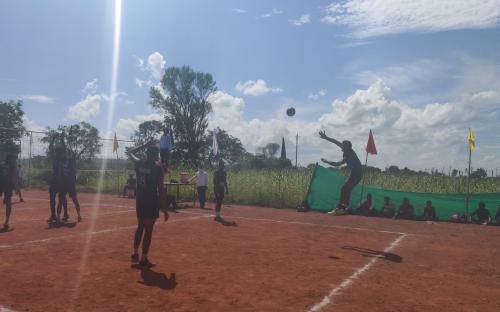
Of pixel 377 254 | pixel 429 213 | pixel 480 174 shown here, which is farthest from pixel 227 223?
pixel 480 174

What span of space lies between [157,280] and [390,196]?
44.9ft

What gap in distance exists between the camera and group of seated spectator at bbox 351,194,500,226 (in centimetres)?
1600

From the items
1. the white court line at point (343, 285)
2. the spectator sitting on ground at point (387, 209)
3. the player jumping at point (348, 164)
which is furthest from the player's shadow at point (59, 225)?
the spectator sitting on ground at point (387, 209)

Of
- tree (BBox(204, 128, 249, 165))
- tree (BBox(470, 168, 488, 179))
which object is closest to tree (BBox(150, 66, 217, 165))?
tree (BBox(204, 128, 249, 165))

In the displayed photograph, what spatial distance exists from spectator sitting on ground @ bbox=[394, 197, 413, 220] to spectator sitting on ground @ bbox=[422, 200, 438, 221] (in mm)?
518

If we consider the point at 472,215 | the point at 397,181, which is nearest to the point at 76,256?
the point at 472,215

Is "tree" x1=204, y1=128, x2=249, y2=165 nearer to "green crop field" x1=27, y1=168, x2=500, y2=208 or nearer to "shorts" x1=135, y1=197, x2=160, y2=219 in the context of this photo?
"green crop field" x1=27, y1=168, x2=500, y2=208

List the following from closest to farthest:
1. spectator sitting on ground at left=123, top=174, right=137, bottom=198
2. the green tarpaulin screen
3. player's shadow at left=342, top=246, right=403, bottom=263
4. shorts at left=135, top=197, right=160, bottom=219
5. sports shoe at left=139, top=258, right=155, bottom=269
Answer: sports shoe at left=139, top=258, right=155, bottom=269, shorts at left=135, top=197, right=160, bottom=219, player's shadow at left=342, top=246, right=403, bottom=263, the green tarpaulin screen, spectator sitting on ground at left=123, top=174, right=137, bottom=198

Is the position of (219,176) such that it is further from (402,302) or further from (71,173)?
(402,302)

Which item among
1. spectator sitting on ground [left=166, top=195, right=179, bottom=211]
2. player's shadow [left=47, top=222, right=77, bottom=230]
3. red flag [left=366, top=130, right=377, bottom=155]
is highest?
red flag [left=366, top=130, right=377, bottom=155]

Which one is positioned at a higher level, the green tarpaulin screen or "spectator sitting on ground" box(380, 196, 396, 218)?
the green tarpaulin screen

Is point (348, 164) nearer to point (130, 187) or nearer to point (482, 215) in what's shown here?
point (482, 215)

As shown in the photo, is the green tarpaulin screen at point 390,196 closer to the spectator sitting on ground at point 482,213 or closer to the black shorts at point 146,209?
the spectator sitting on ground at point 482,213

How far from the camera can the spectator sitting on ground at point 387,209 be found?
693 inches
